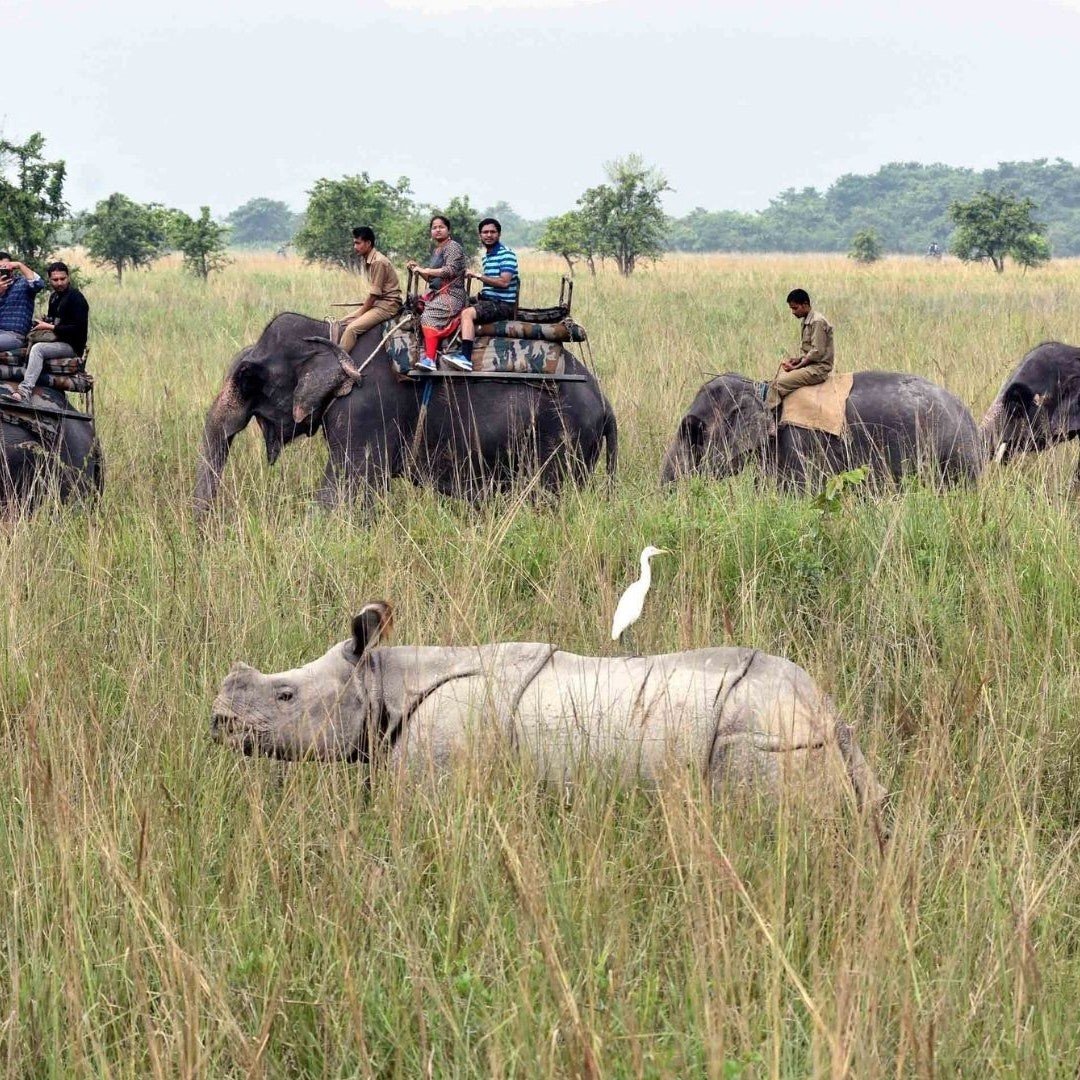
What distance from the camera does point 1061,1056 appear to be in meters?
2.86

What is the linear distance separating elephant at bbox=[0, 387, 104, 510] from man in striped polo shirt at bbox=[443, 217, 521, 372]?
2.18m

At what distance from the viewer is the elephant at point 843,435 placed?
9.18 meters

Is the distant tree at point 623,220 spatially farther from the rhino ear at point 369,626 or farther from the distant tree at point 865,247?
the rhino ear at point 369,626

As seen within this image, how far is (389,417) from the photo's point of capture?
920 centimetres

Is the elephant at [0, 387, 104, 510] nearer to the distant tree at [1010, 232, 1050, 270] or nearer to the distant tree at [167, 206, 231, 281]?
the distant tree at [167, 206, 231, 281]

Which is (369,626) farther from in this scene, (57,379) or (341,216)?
(341,216)

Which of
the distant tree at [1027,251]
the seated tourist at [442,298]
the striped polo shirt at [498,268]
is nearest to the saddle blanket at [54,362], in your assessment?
the seated tourist at [442,298]

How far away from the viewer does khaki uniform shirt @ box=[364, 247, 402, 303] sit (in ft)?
30.9

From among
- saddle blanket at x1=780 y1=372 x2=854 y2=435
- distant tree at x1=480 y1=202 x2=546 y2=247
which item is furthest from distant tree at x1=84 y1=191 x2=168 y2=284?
distant tree at x1=480 y1=202 x2=546 y2=247

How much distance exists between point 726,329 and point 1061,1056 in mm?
14445

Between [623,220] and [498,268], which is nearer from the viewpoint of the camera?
[498,268]

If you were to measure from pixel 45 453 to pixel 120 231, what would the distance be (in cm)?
2446

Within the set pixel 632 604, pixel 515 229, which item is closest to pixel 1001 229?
pixel 632 604

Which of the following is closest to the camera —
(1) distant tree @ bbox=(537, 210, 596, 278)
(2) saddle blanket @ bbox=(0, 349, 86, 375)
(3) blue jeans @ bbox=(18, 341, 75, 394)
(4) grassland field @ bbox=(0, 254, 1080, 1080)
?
(4) grassland field @ bbox=(0, 254, 1080, 1080)
